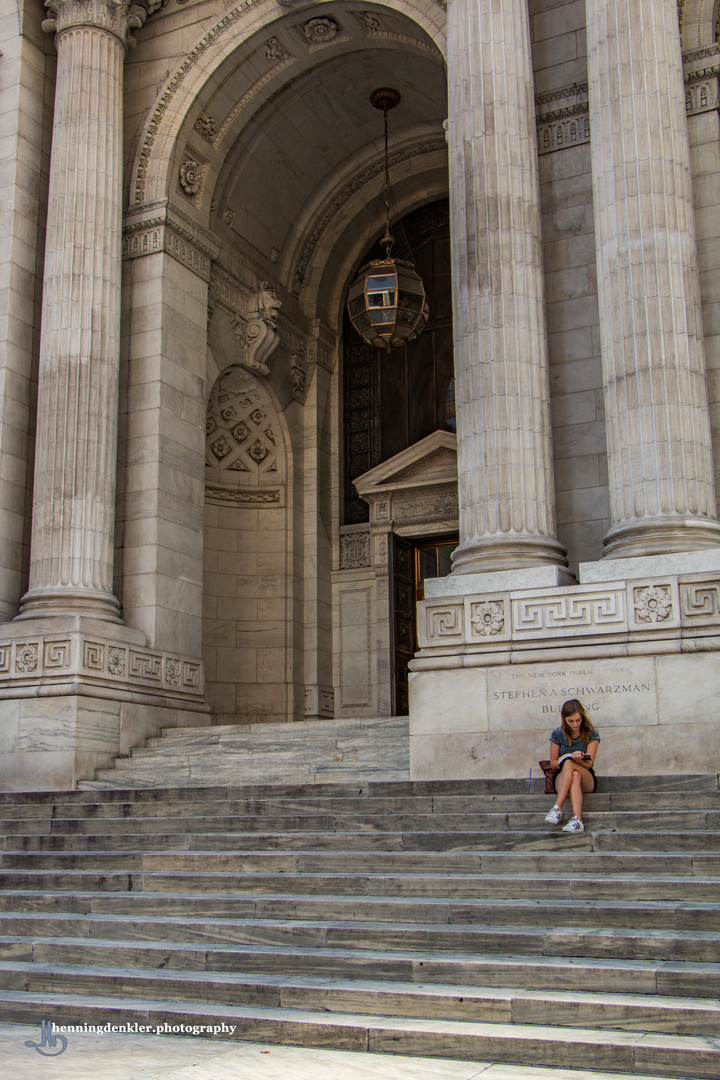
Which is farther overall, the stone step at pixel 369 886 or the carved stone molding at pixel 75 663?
the carved stone molding at pixel 75 663

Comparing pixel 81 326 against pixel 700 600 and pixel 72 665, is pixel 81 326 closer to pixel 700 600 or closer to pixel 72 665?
pixel 72 665

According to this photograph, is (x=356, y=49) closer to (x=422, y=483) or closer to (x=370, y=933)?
(x=422, y=483)

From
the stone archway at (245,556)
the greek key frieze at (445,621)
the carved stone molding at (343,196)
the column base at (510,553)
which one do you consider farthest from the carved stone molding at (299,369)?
the greek key frieze at (445,621)

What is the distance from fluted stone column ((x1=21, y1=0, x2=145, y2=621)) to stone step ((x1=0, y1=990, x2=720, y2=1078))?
363 inches

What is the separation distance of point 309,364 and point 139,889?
580 inches

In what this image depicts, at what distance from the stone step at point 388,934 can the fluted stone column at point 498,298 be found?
18.8 ft

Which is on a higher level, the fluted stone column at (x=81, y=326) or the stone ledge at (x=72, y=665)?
the fluted stone column at (x=81, y=326)

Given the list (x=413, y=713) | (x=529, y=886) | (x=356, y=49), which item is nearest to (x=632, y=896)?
(x=529, y=886)

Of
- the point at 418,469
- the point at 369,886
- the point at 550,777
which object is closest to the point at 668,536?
the point at 550,777

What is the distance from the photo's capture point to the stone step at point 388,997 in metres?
5.77

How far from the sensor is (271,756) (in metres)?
14.1

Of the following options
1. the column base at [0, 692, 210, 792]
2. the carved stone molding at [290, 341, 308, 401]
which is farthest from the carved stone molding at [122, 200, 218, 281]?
the column base at [0, 692, 210, 792]

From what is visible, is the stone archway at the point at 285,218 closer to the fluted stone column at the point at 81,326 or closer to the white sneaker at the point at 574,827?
the fluted stone column at the point at 81,326

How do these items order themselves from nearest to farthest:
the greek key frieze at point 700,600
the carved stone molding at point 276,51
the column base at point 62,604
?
1. the greek key frieze at point 700,600
2. the column base at point 62,604
3. the carved stone molding at point 276,51
